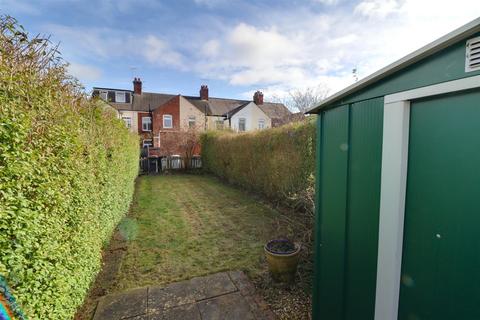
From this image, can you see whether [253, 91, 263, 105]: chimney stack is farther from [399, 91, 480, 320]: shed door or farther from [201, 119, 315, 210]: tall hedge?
[399, 91, 480, 320]: shed door

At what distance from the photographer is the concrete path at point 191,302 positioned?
262 cm

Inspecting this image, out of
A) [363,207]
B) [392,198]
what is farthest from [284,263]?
[392,198]

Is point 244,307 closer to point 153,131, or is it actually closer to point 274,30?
point 274,30

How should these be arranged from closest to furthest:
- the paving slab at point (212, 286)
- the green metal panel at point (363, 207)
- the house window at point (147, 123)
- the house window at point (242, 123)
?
the green metal panel at point (363, 207) → the paving slab at point (212, 286) → the house window at point (147, 123) → the house window at point (242, 123)

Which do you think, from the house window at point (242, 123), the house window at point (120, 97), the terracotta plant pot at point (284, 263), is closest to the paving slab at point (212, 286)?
the terracotta plant pot at point (284, 263)

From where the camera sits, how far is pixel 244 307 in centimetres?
275

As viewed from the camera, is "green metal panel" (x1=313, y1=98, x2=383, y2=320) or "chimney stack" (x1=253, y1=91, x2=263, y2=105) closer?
"green metal panel" (x1=313, y1=98, x2=383, y2=320)

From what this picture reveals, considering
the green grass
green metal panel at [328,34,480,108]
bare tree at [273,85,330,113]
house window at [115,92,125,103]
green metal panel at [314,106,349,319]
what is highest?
house window at [115,92,125,103]

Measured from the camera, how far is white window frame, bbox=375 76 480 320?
139cm

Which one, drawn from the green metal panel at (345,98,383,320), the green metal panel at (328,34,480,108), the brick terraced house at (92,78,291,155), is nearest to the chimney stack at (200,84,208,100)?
the brick terraced house at (92,78,291,155)

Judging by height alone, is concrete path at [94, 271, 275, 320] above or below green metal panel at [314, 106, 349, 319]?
below

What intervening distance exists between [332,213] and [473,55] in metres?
1.52

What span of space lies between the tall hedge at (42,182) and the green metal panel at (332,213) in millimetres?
2390

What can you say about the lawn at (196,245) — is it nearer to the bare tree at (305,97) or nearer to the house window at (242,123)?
the bare tree at (305,97)
